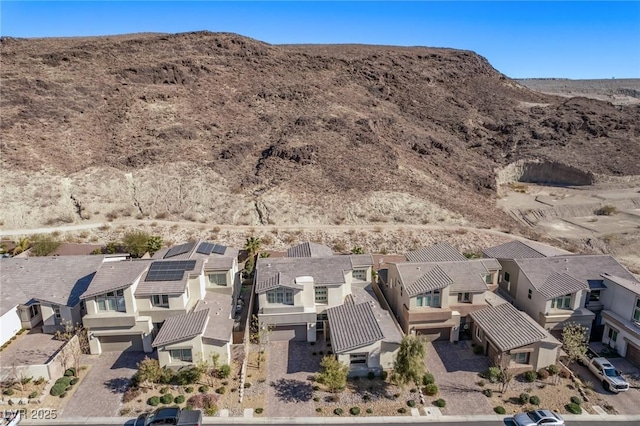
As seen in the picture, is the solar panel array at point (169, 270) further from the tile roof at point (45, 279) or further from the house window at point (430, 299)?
the house window at point (430, 299)

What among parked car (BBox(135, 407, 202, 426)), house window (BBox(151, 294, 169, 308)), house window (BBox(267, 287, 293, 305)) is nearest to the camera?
parked car (BBox(135, 407, 202, 426))

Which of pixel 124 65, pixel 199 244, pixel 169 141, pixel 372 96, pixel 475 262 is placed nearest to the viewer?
pixel 475 262

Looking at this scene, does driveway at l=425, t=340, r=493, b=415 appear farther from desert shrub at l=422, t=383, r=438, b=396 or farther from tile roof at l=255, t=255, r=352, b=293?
tile roof at l=255, t=255, r=352, b=293

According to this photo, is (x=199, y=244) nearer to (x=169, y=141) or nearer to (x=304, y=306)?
(x=304, y=306)

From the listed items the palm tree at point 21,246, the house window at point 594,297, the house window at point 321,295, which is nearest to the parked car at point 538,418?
the house window at point 594,297

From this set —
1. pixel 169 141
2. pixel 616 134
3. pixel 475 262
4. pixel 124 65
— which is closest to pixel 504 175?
pixel 616 134

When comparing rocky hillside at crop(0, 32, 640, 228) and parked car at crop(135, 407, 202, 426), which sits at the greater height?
rocky hillside at crop(0, 32, 640, 228)

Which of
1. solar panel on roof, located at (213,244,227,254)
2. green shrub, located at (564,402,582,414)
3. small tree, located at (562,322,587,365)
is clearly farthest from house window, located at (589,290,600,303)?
solar panel on roof, located at (213,244,227,254)
